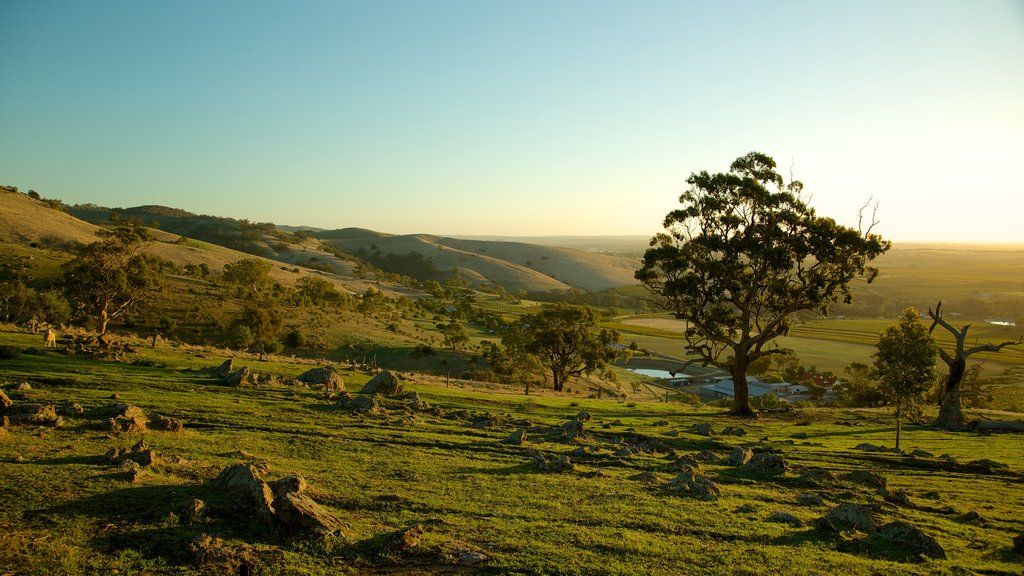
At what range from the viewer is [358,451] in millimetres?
20922

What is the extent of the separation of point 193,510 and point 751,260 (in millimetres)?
39459

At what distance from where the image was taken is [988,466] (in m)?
25.3

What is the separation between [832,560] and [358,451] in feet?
50.5

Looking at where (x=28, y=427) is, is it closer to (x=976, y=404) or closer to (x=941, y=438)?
(x=941, y=438)

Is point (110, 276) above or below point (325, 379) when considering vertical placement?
above

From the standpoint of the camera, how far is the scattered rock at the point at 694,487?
18.4 m

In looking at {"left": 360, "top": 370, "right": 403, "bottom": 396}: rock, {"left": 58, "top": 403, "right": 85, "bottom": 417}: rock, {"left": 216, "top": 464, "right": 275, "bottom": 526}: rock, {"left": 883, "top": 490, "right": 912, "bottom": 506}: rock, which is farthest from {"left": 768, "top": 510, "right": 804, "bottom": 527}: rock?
{"left": 58, "top": 403, "right": 85, "bottom": 417}: rock

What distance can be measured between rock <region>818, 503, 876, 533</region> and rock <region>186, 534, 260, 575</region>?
48.4ft

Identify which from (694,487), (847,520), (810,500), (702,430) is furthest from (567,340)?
(847,520)

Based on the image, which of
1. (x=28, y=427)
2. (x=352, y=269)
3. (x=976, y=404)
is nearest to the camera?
(x=28, y=427)

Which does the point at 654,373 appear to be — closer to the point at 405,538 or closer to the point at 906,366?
the point at 906,366

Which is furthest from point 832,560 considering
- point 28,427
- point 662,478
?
point 28,427

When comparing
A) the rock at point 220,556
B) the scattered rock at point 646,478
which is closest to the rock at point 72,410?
the rock at point 220,556

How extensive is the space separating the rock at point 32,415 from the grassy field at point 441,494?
607mm
